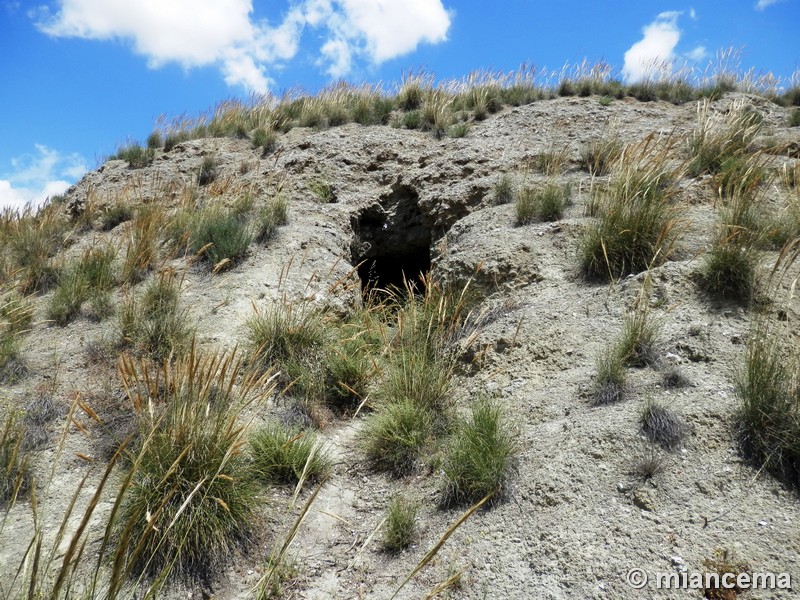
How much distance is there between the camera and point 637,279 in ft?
16.9

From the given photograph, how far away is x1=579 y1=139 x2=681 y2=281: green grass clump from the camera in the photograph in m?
5.39

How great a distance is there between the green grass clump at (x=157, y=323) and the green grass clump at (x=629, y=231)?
→ 164 inches

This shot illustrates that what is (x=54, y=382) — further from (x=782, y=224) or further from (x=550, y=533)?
(x=782, y=224)

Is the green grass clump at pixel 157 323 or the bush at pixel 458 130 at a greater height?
the bush at pixel 458 130

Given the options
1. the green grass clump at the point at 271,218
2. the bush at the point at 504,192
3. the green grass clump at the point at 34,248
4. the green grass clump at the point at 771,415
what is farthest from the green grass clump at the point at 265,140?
the green grass clump at the point at 771,415

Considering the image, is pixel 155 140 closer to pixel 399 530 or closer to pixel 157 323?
pixel 157 323

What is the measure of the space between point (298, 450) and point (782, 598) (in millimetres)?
3007

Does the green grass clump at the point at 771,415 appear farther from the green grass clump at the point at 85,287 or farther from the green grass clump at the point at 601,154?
the green grass clump at the point at 85,287

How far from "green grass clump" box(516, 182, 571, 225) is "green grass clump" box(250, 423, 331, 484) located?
13.1 ft

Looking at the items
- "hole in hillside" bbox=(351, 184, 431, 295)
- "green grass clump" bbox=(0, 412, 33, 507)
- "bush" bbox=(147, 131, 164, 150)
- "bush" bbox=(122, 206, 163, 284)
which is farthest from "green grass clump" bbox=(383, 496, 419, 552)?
"bush" bbox=(147, 131, 164, 150)

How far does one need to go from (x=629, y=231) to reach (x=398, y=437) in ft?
10.1

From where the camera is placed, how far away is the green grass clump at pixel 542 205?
261 inches

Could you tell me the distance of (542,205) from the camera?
6.66m

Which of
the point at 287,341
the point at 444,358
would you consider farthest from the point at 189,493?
the point at 444,358
